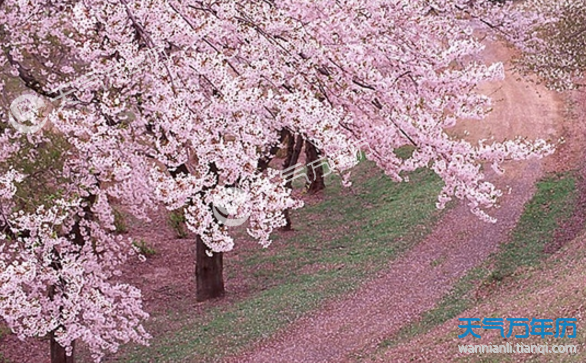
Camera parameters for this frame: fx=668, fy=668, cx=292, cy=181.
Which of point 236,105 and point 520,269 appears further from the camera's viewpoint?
point 520,269

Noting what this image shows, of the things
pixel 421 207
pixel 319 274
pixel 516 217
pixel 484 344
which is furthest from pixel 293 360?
pixel 421 207

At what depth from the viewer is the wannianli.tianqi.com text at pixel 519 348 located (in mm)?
8159

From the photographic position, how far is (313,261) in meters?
20.0

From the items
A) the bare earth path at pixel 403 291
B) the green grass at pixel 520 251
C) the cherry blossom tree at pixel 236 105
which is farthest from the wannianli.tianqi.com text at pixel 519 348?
the bare earth path at pixel 403 291

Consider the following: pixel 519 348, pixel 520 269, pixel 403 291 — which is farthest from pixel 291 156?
pixel 519 348

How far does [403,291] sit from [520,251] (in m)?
3.29

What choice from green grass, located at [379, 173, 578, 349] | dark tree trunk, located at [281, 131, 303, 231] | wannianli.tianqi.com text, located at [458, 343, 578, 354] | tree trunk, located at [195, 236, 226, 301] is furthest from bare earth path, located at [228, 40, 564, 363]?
dark tree trunk, located at [281, 131, 303, 231]

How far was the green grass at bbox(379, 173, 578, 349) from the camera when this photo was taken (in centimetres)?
1298

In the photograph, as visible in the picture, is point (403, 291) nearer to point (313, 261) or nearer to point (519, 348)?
point (313, 261)

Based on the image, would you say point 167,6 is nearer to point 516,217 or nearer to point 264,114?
point 264,114

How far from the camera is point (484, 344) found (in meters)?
9.55

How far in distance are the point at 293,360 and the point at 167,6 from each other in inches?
304

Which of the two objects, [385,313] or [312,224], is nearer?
[385,313]

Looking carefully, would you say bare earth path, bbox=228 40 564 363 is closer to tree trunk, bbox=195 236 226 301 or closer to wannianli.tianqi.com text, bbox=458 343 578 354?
wannianli.tianqi.com text, bbox=458 343 578 354
